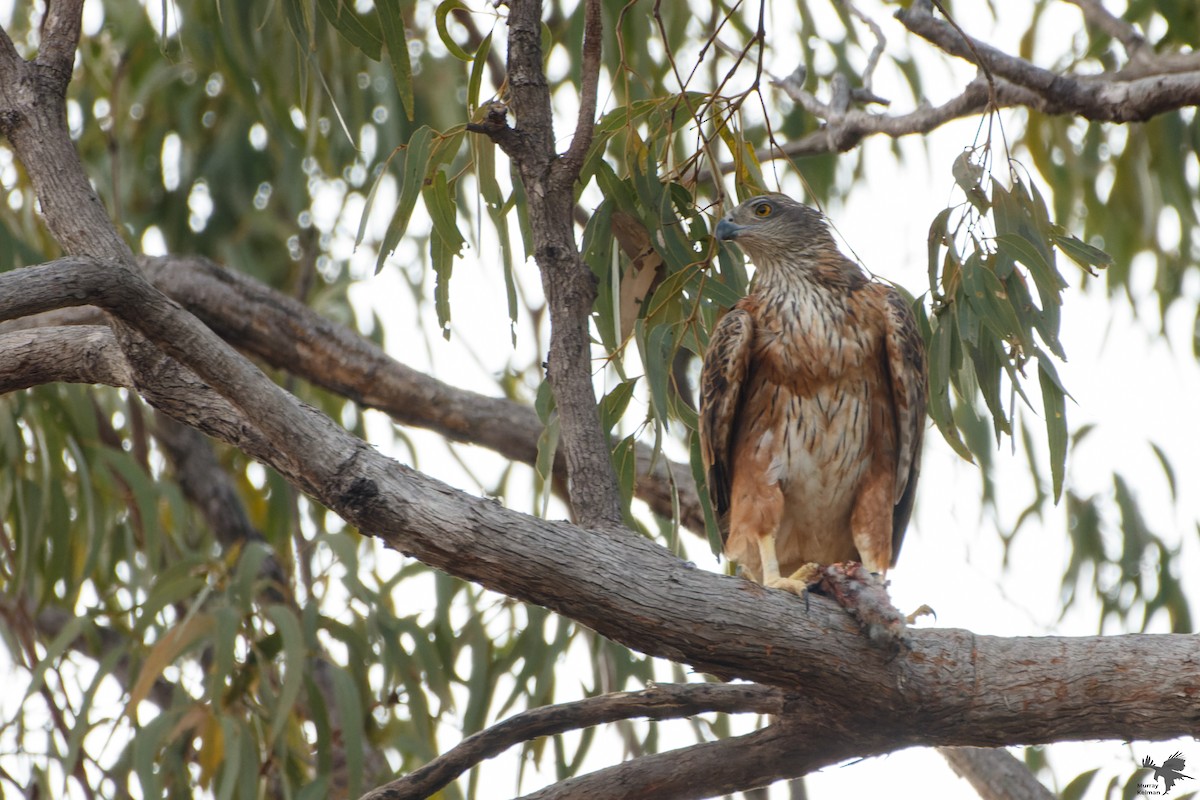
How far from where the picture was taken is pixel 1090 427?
207 inches

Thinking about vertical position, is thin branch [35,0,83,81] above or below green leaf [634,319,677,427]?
above

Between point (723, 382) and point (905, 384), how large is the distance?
487mm

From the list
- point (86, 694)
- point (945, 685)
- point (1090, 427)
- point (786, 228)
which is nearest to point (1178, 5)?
point (1090, 427)

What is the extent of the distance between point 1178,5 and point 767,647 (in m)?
3.59

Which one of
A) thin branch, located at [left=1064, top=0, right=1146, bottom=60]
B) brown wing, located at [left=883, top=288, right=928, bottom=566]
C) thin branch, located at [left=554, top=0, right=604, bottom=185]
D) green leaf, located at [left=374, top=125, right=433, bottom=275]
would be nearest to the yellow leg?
brown wing, located at [left=883, top=288, right=928, bottom=566]

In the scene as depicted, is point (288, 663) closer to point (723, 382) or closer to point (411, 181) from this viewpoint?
point (723, 382)

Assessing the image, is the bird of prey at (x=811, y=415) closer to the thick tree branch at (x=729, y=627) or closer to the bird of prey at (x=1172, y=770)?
the bird of prey at (x=1172, y=770)

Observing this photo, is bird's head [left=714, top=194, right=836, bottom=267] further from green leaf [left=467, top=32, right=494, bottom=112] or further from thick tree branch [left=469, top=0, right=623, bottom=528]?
thick tree branch [left=469, top=0, right=623, bottom=528]

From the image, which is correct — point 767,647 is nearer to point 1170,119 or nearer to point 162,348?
point 162,348

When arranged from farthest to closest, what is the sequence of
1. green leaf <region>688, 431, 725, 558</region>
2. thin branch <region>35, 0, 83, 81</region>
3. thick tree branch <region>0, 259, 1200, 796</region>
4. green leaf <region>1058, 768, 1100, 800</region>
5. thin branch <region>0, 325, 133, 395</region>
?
green leaf <region>1058, 768, 1100, 800</region>
green leaf <region>688, 431, 725, 558</region>
thin branch <region>35, 0, 83, 81</region>
thin branch <region>0, 325, 133, 395</region>
thick tree branch <region>0, 259, 1200, 796</region>

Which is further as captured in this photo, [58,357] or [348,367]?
[348,367]

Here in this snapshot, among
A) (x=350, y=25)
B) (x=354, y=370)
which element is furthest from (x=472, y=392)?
(x=350, y=25)

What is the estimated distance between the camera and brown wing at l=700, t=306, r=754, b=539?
12.0 feet

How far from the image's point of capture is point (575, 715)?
8.84 ft
